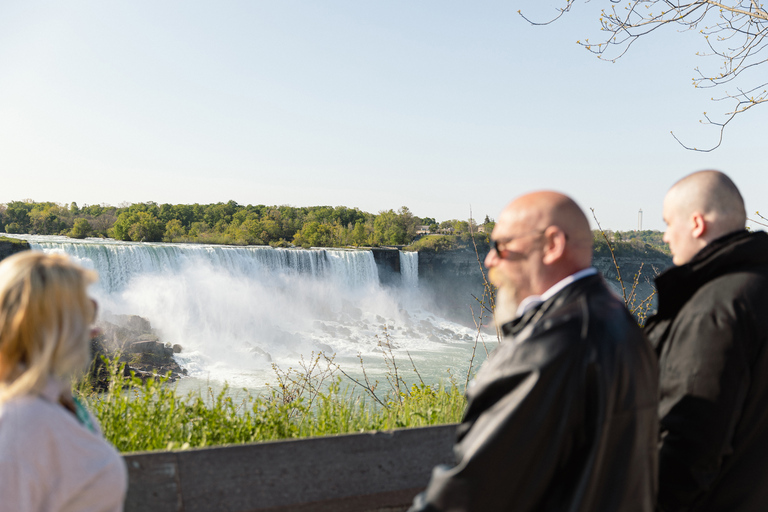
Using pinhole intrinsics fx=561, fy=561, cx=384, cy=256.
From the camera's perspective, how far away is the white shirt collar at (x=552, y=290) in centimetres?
131

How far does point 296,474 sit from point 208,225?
45043mm

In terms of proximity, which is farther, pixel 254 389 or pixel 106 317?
pixel 106 317

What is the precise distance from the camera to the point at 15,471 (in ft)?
3.97

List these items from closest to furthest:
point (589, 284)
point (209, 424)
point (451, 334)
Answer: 1. point (589, 284)
2. point (209, 424)
3. point (451, 334)

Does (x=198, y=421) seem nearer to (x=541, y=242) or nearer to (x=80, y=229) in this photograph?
(x=541, y=242)

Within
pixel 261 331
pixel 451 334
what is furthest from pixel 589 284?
pixel 451 334

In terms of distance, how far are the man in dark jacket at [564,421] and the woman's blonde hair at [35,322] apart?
0.86 metres

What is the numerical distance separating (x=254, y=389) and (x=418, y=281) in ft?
67.8

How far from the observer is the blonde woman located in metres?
1.21

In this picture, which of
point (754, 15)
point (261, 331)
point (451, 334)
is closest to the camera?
point (754, 15)

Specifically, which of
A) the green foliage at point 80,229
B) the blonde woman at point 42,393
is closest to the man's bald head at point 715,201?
the blonde woman at point 42,393

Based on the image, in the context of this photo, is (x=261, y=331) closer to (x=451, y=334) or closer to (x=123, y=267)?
(x=123, y=267)

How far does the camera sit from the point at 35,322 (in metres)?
1.23

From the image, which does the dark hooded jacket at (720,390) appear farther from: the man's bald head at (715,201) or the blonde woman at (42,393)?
the blonde woman at (42,393)
